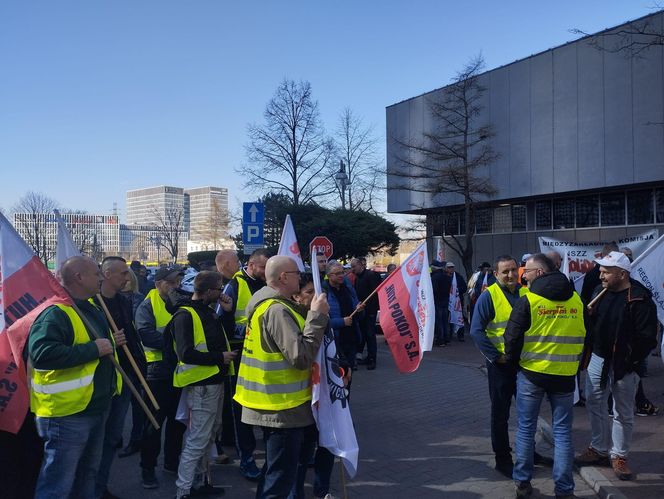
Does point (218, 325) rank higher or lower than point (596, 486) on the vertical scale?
higher

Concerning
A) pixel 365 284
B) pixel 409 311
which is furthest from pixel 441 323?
pixel 409 311

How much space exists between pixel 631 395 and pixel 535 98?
17531 millimetres

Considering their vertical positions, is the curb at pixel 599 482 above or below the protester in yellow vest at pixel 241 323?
below

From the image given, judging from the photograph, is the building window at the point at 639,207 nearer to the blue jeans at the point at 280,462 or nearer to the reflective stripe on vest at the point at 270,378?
the reflective stripe on vest at the point at 270,378

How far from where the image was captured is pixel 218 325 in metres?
4.89

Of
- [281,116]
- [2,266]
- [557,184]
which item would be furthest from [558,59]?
[2,266]

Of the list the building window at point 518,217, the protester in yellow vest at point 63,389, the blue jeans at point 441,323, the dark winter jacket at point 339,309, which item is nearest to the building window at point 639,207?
the building window at point 518,217

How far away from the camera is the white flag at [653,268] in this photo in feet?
21.4

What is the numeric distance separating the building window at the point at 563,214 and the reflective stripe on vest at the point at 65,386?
20551mm

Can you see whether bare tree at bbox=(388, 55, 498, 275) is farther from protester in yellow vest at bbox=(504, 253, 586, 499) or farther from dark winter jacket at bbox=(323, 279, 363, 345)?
protester in yellow vest at bbox=(504, 253, 586, 499)

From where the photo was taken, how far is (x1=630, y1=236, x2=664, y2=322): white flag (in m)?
6.53

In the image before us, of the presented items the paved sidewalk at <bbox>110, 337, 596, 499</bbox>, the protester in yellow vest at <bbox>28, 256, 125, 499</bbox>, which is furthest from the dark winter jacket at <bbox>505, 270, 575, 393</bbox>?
the protester in yellow vest at <bbox>28, 256, 125, 499</bbox>

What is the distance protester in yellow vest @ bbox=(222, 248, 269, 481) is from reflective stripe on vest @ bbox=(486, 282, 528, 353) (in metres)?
2.25

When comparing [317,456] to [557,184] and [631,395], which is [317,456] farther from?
[557,184]
